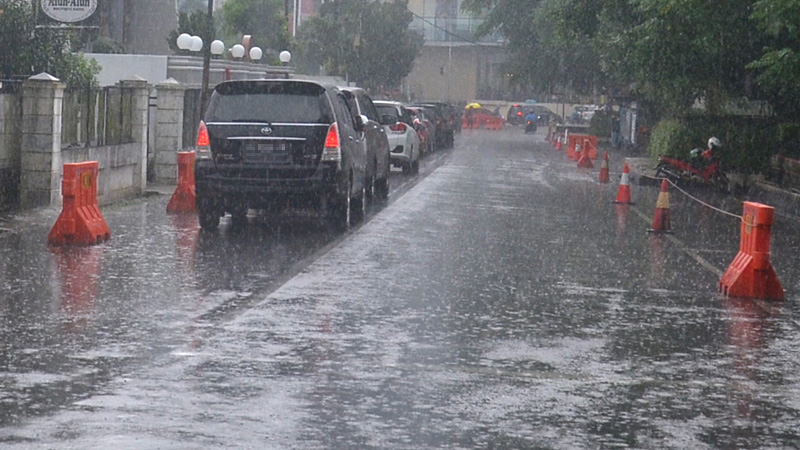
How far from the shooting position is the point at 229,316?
1059 centimetres

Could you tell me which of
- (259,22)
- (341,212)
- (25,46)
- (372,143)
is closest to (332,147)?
(341,212)

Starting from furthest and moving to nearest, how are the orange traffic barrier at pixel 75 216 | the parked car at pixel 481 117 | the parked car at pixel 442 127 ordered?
the parked car at pixel 481 117, the parked car at pixel 442 127, the orange traffic barrier at pixel 75 216

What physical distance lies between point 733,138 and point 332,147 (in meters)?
17.2

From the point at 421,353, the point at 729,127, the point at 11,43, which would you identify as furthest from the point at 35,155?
the point at 729,127

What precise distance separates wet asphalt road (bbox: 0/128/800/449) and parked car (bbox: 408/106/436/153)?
83.0 ft

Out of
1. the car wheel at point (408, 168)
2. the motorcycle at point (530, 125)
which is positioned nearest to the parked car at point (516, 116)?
the motorcycle at point (530, 125)

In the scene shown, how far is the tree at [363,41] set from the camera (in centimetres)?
7581

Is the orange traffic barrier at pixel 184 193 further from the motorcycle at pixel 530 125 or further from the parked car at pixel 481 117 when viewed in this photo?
the parked car at pixel 481 117

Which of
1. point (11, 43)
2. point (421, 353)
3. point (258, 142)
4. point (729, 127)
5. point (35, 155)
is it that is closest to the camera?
point (421, 353)

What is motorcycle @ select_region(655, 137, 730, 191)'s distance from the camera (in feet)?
101

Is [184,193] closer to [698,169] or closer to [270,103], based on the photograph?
[270,103]

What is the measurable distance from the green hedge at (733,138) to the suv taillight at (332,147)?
1543cm

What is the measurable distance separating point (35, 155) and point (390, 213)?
5.35 meters

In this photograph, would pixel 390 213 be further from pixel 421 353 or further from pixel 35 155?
pixel 421 353
